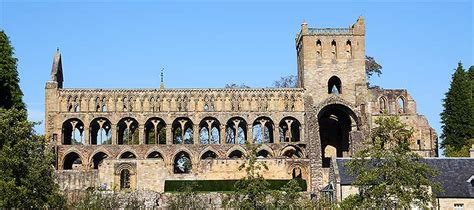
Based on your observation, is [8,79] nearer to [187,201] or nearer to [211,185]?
[211,185]

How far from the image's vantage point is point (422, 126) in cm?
7512

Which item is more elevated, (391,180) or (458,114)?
(458,114)

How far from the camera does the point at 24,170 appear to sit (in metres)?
38.8

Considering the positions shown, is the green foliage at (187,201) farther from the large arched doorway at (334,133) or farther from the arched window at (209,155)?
the large arched doorway at (334,133)

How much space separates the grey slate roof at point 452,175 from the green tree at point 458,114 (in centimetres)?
2400

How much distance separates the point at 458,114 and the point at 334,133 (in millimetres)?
11966

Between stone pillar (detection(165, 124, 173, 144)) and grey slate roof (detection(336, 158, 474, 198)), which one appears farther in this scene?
stone pillar (detection(165, 124, 173, 144))

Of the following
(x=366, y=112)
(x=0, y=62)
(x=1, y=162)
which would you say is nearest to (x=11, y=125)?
(x=1, y=162)

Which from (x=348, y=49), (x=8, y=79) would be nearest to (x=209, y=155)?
(x=348, y=49)

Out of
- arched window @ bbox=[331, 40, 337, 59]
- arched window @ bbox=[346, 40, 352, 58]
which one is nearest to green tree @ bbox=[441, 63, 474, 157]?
arched window @ bbox=[346, 40, 352, 58]

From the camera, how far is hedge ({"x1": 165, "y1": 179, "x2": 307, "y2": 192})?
62.8m

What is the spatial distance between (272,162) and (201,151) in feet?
26.5

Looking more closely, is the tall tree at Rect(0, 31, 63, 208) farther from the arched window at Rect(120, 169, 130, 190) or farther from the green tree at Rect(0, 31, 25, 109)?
the arched window at Rect(120, 169, 130, 190)

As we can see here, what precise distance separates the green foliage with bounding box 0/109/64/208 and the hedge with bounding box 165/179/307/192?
75.2 feet
